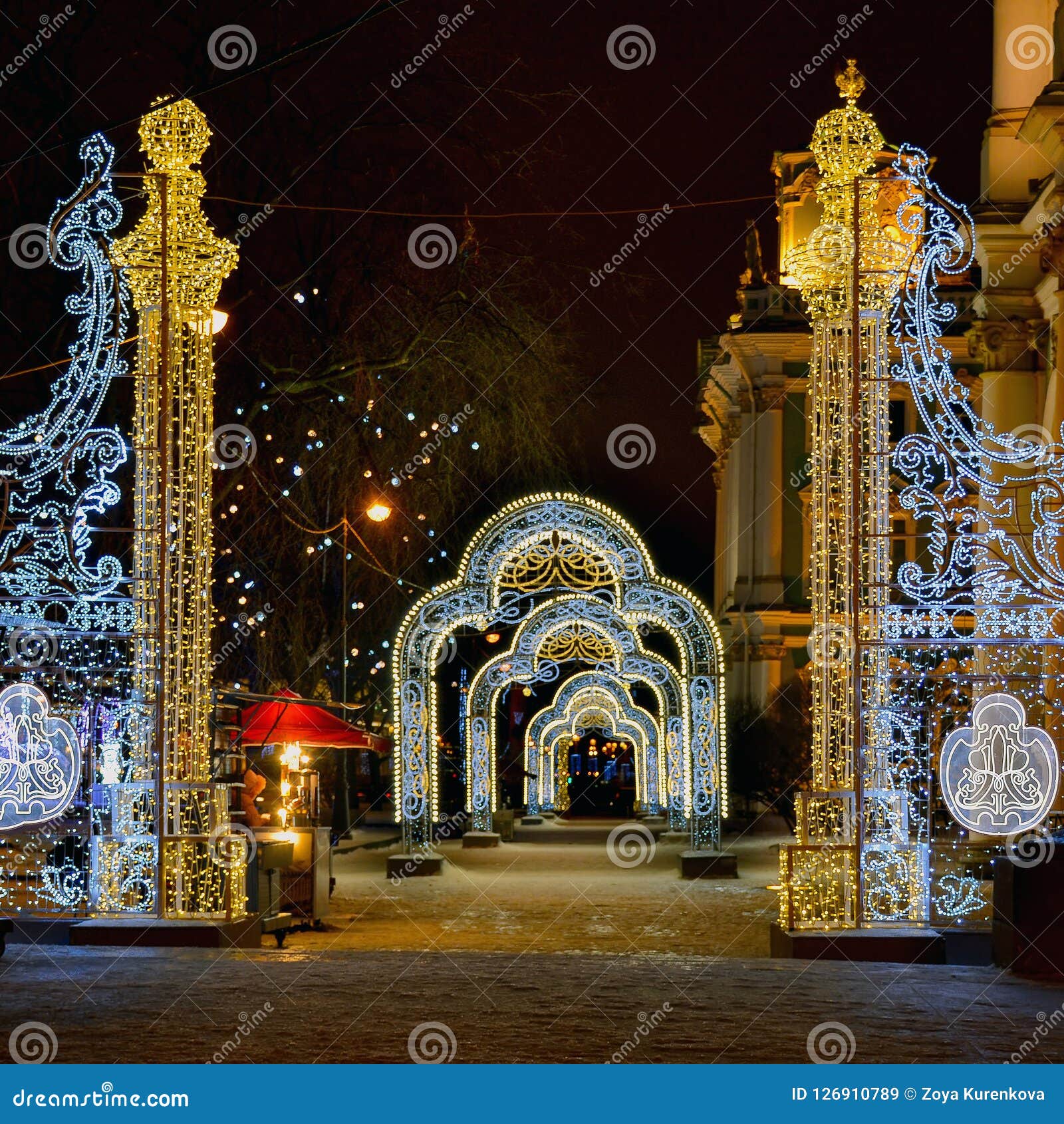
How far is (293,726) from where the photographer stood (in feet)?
73.2

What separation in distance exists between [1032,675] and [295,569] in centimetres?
1264

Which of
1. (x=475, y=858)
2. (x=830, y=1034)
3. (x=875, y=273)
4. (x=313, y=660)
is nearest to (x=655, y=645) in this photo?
(x=475, y=858)

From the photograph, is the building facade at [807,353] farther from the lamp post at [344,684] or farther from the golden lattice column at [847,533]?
the lamp post at [344,684]

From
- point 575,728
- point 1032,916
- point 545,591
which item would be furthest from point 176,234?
point 575,728

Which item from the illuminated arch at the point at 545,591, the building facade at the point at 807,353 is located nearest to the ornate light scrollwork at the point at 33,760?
the building facade at the point at 807,353

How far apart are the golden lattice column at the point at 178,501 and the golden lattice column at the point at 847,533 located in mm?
4407

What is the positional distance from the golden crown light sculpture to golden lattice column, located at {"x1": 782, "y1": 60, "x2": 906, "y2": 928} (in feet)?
0.03

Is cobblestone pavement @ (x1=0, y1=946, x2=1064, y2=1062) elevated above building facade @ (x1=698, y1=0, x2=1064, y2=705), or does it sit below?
below

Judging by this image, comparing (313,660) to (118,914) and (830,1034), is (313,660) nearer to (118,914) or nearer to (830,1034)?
(118,914)

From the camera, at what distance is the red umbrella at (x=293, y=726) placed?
2191cm

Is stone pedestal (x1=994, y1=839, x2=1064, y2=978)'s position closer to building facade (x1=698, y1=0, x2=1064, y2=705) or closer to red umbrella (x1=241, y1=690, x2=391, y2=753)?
building facade (x1=698, y1=0, x2=1064, y2=705)

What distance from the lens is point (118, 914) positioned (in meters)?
14.4

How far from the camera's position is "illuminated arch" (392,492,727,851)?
26.2m

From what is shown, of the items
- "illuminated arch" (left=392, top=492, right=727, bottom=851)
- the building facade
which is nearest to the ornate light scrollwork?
the building facade
